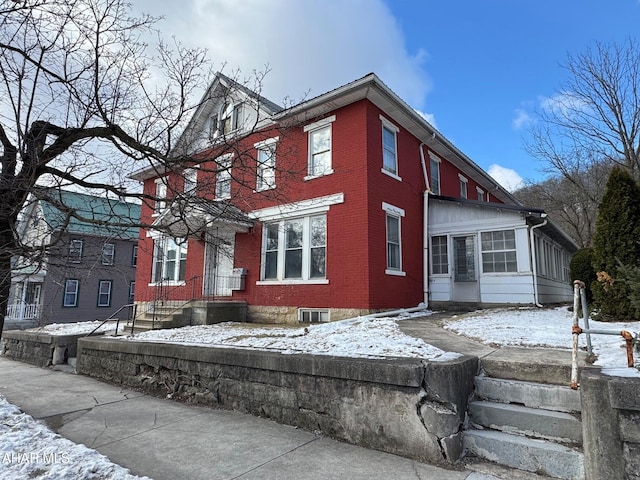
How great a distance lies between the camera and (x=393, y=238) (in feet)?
36.7

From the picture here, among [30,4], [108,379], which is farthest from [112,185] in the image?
[108,379]

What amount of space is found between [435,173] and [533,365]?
1114 centimetres

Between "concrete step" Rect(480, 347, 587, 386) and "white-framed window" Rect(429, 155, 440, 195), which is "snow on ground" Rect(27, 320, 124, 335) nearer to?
"concrete step" Rect(480, 347, 587, 386)

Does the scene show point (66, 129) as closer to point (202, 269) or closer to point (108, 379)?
point (108, 379)

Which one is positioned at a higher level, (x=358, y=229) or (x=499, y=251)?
(x=358, y=229)

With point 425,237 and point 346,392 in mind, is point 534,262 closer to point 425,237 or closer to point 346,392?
point 425,237

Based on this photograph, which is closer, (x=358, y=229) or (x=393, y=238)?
(x=358, y=229)

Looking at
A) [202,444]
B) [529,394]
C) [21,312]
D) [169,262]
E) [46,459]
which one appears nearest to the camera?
[46,459]

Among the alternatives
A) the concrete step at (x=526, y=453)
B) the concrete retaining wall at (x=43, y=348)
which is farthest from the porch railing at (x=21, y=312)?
the concrete step at (x=526, y=453)

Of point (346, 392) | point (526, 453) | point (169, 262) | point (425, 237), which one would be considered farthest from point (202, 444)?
point (169, 262)

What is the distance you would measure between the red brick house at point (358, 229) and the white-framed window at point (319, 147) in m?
0.03

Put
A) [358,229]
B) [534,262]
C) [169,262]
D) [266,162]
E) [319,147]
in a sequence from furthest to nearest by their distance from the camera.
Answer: [169,262] < [319,147] < [534,262] < [358,229] < [266,162]

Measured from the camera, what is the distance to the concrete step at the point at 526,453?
3184 mm

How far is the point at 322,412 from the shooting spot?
450cm
